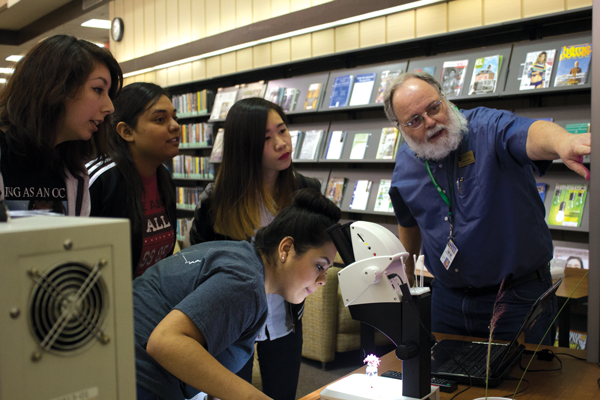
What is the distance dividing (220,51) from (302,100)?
149cm

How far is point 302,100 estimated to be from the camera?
461 cm

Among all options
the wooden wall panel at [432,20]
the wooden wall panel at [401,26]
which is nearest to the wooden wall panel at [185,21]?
the wooden wall panel at [401,26]

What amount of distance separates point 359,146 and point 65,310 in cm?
377

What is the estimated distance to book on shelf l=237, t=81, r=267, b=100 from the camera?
5051 millimetres

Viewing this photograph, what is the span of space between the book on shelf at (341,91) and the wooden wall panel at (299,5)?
101 cm

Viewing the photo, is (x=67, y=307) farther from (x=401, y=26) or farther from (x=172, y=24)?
(x=172, y=24)

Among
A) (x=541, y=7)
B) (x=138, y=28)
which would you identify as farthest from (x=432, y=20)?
(x=138, y=28)

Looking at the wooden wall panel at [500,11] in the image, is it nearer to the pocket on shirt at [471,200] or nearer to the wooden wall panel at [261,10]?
the pocket on shirt at [471,200]

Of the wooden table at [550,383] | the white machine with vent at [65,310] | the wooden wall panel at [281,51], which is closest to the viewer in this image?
the white machine with vent at [65,310]

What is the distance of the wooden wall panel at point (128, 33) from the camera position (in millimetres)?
7410

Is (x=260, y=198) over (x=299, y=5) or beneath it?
beneath

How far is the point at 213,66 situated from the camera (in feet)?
19.2

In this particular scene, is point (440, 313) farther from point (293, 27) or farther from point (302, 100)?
point (293, 27)

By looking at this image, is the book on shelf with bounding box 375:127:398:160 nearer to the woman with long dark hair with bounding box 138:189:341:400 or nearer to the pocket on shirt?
the pocket on shirt
